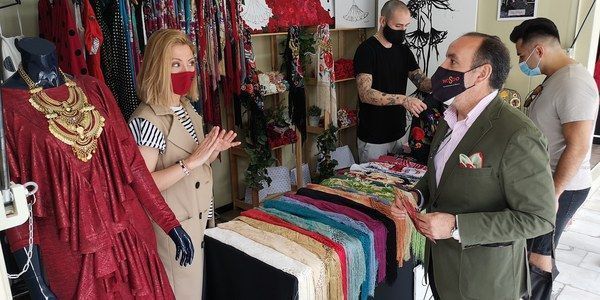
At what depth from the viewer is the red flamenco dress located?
118cm

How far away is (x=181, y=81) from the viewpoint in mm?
1755

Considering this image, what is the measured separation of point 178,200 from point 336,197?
87 centimetres

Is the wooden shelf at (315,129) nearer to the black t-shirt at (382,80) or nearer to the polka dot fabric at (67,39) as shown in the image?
the black t-shirt at (382,80)

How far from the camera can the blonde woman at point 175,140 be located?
1.67 metres

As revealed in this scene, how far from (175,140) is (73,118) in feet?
1.65

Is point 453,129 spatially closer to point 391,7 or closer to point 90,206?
point 90,206

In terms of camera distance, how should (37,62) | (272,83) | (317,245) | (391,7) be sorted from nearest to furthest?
(37,62) < (317,245) < (391,7) < (272,83)

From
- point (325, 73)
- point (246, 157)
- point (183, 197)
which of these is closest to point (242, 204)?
point (246, 157)

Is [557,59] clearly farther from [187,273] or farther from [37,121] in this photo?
[37,121]

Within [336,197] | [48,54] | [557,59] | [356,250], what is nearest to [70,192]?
[48,54]

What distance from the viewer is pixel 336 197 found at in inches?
90.6

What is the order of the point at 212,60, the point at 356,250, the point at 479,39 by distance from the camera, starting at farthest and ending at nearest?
the point at 212,60
the point at 356,250
the point at 479,39

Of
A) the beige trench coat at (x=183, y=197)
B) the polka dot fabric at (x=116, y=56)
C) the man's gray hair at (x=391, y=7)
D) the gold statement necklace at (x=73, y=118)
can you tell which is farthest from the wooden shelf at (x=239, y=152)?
the gold statement necklace at (x=73, y=118)

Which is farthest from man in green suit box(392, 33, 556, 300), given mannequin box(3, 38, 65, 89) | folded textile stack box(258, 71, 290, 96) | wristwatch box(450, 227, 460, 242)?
folded textile stack box(258, 71, 290, 96)
